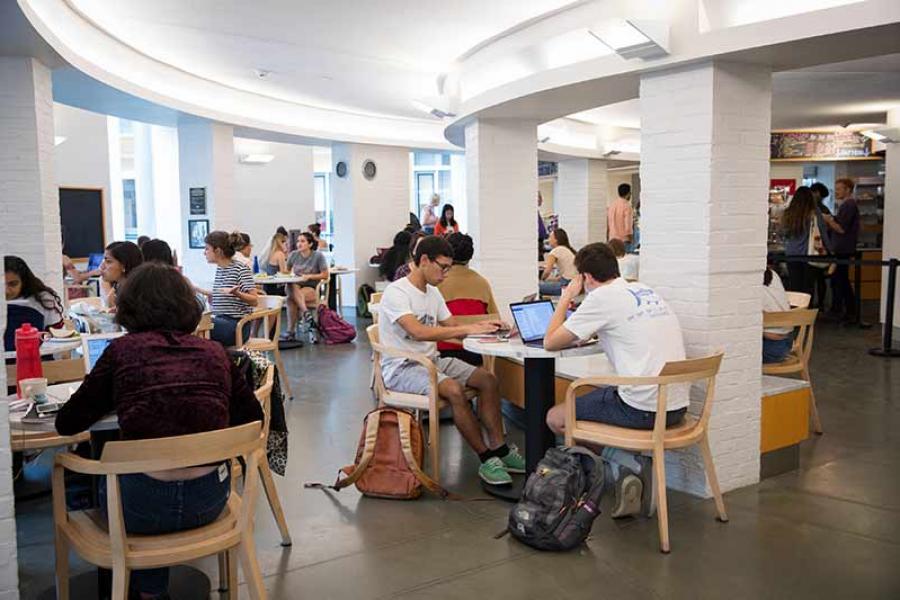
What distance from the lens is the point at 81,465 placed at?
2.27m

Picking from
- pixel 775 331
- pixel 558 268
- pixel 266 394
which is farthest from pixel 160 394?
pixel 558 268

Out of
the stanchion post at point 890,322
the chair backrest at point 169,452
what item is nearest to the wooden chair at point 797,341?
the stanchion post at point 890,322

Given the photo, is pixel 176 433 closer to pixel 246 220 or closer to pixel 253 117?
pixel 253 117

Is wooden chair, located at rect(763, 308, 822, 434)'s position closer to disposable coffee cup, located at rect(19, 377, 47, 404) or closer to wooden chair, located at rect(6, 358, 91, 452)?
wooden chair, located at rect(6, 358, 91, 452)

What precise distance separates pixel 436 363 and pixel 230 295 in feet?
7.67

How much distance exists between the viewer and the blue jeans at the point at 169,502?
237cm

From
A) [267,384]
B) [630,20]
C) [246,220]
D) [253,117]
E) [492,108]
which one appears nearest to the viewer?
[267,384]

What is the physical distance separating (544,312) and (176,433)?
2.09 meters

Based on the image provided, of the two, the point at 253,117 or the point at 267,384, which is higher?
the point at 253,117

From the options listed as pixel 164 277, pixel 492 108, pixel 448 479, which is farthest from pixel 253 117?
pixel 164 277

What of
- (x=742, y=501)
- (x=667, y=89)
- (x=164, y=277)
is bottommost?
(x=742, y=501)

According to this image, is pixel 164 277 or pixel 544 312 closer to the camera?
pixel 164 277

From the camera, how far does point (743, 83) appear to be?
3.92 meters

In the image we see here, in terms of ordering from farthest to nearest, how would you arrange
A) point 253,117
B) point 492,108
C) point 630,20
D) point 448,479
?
point 253,117 → point 492,108 → point 448,479 → point 630,20
